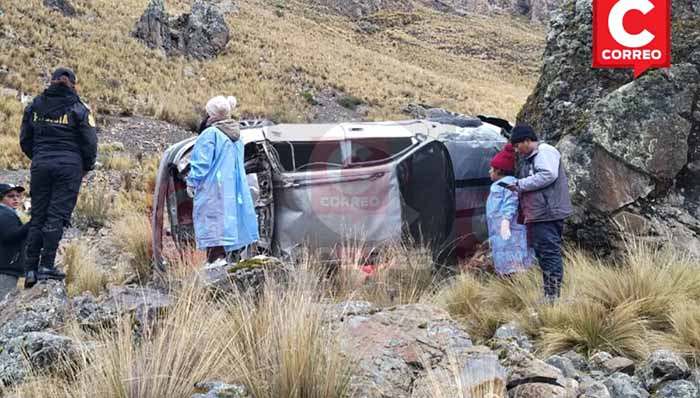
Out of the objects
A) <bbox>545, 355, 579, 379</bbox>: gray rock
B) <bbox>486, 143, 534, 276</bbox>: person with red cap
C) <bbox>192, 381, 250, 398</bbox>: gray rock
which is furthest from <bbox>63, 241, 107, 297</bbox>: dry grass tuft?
<bbox>545, 355, 579, 379</bbox>: gray rock

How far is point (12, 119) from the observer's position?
1503 centimetres

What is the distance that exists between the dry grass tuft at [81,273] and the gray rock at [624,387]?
4460mm

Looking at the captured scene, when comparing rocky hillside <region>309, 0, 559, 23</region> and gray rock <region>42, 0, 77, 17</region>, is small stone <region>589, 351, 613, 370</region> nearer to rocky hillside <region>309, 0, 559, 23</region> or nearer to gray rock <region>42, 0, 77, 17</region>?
gray rock <region>42, 0, 77, 17</region>

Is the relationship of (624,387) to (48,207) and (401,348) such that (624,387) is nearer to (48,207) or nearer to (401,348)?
(401,348)

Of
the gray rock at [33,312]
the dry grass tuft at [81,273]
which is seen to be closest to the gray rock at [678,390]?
the gray rock at [33,312]

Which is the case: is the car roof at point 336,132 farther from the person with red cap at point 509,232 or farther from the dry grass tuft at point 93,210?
the dry grass tuft at point 93,210

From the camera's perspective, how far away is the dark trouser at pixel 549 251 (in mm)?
5199

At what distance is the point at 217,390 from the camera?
2852 mm

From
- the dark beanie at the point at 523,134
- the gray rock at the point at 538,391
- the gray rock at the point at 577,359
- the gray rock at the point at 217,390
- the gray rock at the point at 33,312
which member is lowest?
the gray rock at the point at 577,359

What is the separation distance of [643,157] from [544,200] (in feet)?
4.54

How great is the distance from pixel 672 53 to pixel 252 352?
17.0ft

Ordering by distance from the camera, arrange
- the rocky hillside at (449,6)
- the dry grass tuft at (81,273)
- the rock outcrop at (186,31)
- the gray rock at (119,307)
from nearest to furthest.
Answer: the gray rock at (119,307)
the dry grass tuft at (81,273)
the rock outcrop at (186,31)
the rocky hillside at (449,6)

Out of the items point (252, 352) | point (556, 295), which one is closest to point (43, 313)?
point (252, 352)

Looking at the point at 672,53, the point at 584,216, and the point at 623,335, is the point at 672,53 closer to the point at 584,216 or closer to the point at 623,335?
the point at 584,216
